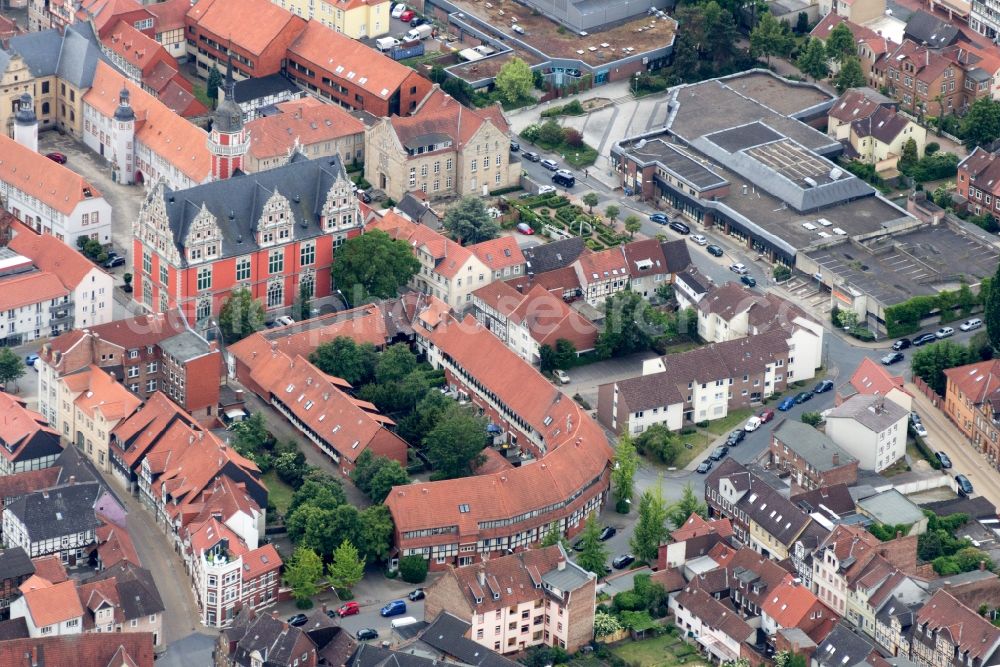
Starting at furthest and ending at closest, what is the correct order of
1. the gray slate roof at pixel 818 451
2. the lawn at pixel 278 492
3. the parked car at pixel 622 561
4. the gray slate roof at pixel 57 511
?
the gray slate roof at pixel 818 451, the lawn at pixel 278 492, the parked car at pixel 622 561, the gray slate roof at pixel 57 511

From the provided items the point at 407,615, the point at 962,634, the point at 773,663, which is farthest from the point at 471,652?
the point at 962,634

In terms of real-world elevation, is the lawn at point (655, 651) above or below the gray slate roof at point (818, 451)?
below

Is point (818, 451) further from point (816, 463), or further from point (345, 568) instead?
point (345, 568)

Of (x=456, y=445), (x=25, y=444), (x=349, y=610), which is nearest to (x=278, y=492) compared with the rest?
(x=456, y=445)

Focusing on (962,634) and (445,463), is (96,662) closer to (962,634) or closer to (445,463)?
(445,463)

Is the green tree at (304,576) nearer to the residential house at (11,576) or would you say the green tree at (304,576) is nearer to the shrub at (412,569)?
the shrub at (412,569)

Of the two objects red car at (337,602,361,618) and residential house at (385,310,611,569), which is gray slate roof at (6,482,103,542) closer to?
red car at (337,602,361,618)

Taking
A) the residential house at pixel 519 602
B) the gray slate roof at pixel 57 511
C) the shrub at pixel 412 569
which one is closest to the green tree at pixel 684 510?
the residential house at pixel 519 602

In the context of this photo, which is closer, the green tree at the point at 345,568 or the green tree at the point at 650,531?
the green tree at the point at 345,568
